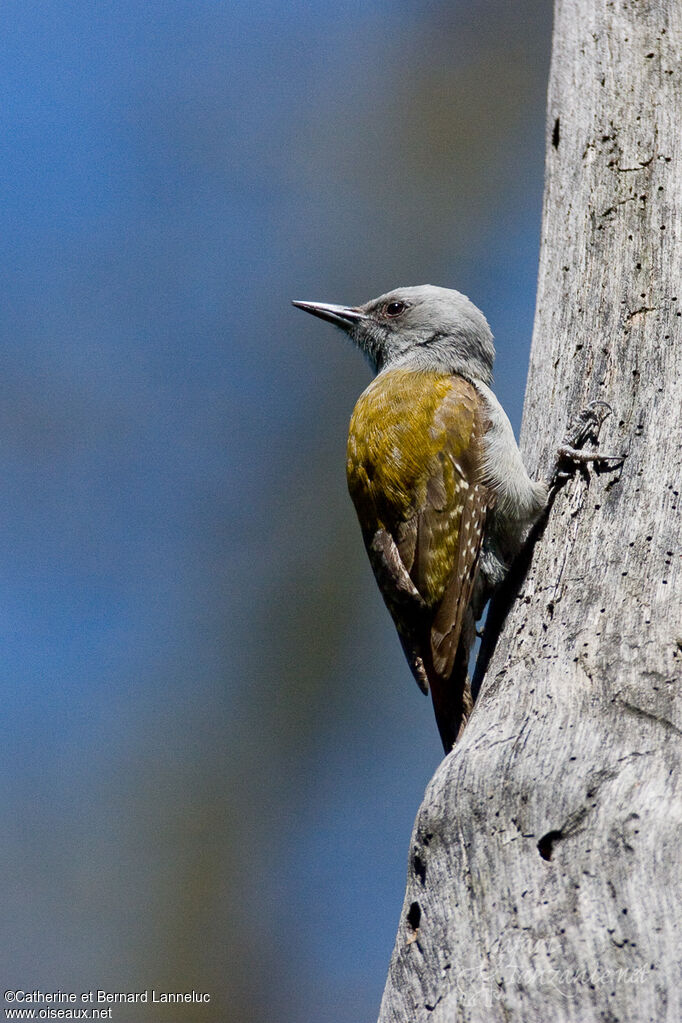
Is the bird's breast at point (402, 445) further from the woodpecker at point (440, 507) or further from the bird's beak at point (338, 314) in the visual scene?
A: the bird's beak at point (338, 314)

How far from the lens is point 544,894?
2.79m

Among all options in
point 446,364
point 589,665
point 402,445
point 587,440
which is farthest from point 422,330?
point 589,665

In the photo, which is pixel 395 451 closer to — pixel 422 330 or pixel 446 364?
pixel 446 364

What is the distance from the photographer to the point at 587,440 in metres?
3.82

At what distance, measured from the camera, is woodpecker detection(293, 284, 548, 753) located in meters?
4.39

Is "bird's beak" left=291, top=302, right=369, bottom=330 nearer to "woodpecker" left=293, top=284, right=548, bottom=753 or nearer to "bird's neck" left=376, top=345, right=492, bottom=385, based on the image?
"bird's neck" left=376, top=345, right=492, bottom=385

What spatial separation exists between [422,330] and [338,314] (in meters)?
0.70

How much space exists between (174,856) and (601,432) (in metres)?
7.33

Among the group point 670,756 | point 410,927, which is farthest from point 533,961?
point 670,756

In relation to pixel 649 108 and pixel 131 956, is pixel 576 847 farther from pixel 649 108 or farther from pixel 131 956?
pixel 131 956

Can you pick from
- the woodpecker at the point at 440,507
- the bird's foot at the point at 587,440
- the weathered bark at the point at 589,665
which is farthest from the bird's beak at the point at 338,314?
the bird's foot at the point at 587,440

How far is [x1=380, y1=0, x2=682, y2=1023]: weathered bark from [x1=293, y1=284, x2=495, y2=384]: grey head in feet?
4.09

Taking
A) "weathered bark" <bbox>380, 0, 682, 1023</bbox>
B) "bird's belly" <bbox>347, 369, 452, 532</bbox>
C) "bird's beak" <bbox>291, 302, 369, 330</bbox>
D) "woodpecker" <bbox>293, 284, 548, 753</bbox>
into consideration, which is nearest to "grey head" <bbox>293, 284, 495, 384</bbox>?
"bird's beak" <bbox>291, 302, 369, 330</bbox>

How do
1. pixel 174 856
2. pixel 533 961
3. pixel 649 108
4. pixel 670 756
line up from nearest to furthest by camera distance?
1. pixel 533 961
2. pixel 670 756
3. pixel 649 108
4. pixel 174 856
